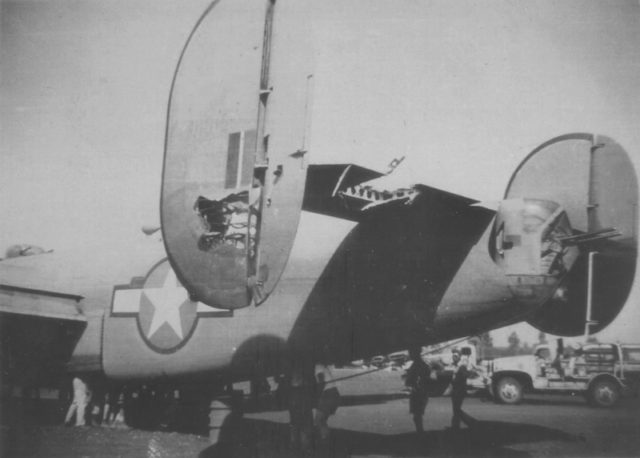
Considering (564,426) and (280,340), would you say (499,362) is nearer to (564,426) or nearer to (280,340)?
(564,426)

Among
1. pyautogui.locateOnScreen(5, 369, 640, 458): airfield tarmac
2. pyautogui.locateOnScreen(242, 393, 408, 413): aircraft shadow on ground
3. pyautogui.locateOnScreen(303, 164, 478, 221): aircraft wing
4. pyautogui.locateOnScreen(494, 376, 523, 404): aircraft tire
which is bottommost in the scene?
pyautogui.locateOnScreen(242, 393, 408, 413): aircraft shadow on ground

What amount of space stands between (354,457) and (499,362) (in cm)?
1187

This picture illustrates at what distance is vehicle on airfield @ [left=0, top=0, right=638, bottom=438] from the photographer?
4.84 m

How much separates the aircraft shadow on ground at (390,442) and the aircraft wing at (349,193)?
359cm

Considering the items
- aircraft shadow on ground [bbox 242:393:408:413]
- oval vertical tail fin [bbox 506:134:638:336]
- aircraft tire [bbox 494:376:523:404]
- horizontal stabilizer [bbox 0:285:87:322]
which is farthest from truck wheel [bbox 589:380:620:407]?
horizontal stabilizer [bbox 0:285:87:322]

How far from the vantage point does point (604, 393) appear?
52.5 feet

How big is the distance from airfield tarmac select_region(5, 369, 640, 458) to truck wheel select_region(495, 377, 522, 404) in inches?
159

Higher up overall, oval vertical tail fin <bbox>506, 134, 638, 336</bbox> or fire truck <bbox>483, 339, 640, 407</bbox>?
oval vertical tail fin <bbox>506, 134, 638, 336</bbox>

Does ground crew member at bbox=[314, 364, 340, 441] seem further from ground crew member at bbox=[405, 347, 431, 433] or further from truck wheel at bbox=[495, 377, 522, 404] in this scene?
truck wheel at bbox=[495, 377, 522, 404]

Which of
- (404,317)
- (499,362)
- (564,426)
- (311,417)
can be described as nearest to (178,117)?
(404,317)

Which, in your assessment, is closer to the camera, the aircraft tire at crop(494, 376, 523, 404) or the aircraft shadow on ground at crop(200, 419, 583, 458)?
the aircraft shadow on ground at crop(200, 419, 583, 458)

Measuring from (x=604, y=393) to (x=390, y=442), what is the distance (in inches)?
404

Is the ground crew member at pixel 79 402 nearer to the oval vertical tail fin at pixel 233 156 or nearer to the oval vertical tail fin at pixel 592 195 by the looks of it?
the oval vertical tail fin at pixel 233 156

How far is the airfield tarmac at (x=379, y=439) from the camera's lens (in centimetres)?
777
